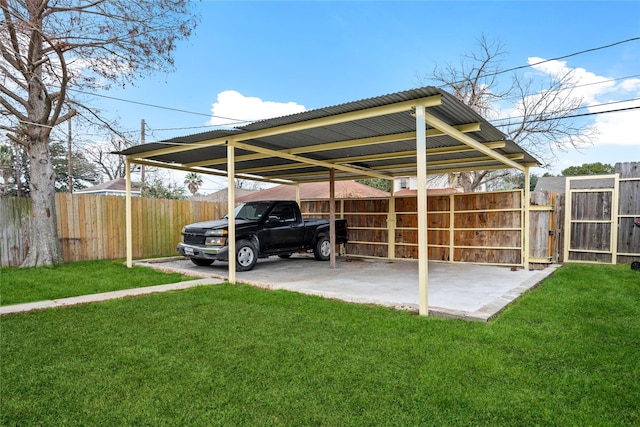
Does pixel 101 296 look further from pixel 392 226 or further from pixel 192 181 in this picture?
pixel 192 181

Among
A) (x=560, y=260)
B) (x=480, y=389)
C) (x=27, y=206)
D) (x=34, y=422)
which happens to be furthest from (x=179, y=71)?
(x=560, y=260)

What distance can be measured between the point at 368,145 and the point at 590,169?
35992mm

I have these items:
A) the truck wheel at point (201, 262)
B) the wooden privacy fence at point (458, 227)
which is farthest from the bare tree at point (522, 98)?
the truck wheel at point (201, 262)

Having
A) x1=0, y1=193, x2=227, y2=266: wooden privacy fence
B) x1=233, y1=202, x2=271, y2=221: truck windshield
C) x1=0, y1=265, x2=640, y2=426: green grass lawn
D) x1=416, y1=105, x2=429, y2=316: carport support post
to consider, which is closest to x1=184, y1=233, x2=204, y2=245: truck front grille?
x1=233, y1=202, x2=271, y2=221: truck windshield

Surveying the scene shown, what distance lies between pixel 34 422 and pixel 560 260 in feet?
37.0

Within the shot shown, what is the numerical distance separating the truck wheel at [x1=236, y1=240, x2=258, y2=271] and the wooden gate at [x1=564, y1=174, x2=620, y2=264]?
8.10 metres

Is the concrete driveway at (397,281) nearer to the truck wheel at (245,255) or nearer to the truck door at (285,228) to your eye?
the truck wheel at (245,255)

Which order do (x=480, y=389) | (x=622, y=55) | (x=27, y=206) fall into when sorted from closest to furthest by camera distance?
(x=480, y=389) → (x=27, y=206) → (x=622, y=55)

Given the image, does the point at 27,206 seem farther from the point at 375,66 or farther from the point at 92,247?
the point at 375,66

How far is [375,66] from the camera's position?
52.3 ft

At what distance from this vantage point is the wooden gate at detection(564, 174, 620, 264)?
9422 millimetres

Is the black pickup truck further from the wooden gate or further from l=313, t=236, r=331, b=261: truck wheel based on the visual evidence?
the wooden gate

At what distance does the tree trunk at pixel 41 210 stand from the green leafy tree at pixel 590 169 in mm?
38511

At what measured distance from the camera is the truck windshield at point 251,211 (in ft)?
31.3
